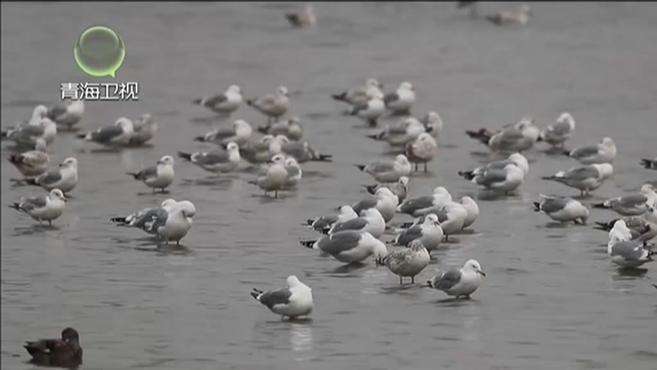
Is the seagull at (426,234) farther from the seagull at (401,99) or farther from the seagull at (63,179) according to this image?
the seagull at (401,99)

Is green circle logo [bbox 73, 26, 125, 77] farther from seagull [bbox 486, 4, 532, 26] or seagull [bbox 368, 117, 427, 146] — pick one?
seagull [bbox 486, 4, 532, 26]

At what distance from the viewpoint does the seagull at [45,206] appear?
Answer: 71.6 ft

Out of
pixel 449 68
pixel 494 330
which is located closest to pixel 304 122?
pixel 449 68

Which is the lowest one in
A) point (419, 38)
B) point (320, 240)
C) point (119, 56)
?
point (320, 240)

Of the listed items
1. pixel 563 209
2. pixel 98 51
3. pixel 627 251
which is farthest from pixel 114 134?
pixel 627 251

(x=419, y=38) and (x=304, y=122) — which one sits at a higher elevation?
(x=419, y=38)

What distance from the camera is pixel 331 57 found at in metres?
35.6

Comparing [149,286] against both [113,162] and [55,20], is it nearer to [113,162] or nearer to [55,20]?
[113,162]

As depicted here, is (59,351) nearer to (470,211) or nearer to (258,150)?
(470,211)

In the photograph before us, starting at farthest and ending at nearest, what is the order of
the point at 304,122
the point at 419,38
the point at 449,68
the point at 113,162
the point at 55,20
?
the point at 55,20, the point at 419,38, the point at 449,68, the point at 304,122, the point at 113,162

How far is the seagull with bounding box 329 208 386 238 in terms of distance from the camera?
19234 mm

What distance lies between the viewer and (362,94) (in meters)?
29.7

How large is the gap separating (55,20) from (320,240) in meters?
22.6

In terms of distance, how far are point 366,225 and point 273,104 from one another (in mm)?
10542
